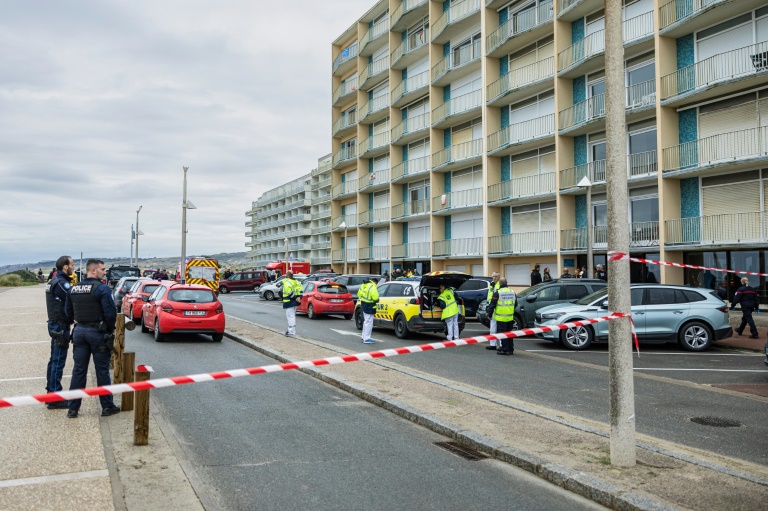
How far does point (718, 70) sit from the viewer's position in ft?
76.3

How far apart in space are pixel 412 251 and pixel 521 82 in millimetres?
14271

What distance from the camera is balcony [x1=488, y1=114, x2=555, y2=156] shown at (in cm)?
3120

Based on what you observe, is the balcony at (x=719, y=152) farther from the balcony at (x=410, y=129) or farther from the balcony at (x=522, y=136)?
the balcony at (x=410, y=129)

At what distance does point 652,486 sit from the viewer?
15.9 feet

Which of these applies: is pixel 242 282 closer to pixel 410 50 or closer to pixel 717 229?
pixel 410 50

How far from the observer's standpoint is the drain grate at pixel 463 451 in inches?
234

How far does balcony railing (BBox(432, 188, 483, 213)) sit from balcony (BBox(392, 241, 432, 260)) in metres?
2.73

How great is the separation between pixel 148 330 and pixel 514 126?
73.8 feet

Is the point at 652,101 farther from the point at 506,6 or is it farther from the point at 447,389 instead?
the point at 447,389

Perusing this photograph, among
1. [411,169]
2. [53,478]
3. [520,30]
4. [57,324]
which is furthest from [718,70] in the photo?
[53,478]

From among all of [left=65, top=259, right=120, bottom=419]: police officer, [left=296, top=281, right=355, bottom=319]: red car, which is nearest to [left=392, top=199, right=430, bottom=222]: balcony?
[left=296, top=281, right=355, bottom=319]: red car

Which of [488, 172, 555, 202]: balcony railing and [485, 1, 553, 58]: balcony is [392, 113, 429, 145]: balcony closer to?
[485, 1, 553, 58]: balcony

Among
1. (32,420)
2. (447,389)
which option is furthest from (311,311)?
(32,420)

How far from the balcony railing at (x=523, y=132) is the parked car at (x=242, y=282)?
25430 mm
